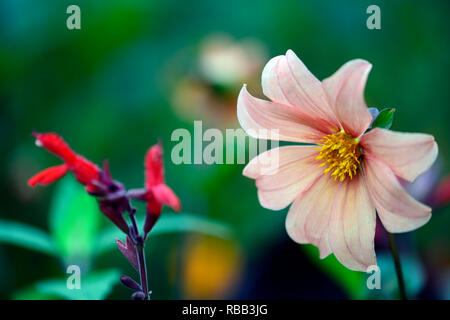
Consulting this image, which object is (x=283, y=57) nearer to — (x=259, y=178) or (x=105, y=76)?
(x=259, y=178)

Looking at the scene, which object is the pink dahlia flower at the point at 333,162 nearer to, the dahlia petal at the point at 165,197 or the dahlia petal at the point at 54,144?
the dahlia petal at the point at 165,197

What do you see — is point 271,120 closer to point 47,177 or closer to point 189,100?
point 47,177

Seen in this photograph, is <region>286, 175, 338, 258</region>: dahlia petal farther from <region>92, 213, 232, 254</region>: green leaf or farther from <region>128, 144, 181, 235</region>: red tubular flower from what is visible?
<region>92, 213, 232, 254</region>: green leaf

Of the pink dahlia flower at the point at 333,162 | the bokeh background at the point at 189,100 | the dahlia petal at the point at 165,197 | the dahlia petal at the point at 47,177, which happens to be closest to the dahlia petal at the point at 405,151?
the pink dahlia flower at the point at 333,162

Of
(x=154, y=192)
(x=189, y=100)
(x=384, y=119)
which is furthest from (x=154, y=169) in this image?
(x=189, y=100)

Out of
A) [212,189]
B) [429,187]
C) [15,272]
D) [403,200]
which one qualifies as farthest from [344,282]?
[15,272]
